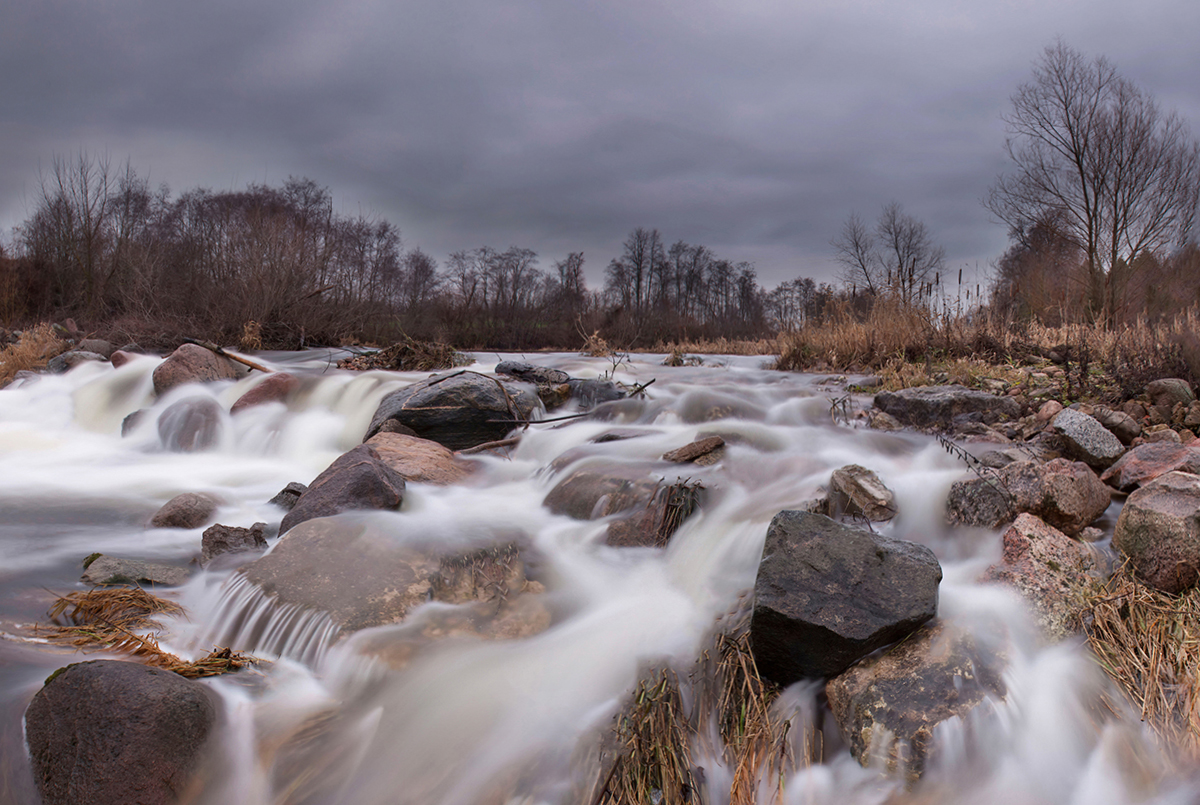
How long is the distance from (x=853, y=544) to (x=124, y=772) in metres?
2.58

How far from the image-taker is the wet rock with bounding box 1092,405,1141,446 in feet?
13.7

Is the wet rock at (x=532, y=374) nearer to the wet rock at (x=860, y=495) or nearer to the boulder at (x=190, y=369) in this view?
the boulder at (x=190, y=369)

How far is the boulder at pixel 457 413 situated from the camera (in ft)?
19.4

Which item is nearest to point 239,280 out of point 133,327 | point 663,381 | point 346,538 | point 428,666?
point 133,327

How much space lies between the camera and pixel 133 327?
37.3 ft

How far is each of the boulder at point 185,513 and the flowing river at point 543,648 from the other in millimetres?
78

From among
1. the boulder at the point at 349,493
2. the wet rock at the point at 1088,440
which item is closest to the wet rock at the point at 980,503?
the wet rock at the point at 1088,440

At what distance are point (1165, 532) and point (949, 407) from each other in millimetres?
2839

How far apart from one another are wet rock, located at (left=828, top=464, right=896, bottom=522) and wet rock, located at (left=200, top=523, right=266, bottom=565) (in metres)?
3.49

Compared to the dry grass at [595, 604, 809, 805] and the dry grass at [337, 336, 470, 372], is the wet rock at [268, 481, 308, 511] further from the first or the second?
the dry grass at [337, 336, 470, 372]

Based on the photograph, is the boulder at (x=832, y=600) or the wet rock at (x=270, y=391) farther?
the wet rock at (x=270, y=391)

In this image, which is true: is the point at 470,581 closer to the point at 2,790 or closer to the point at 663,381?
the point at 2,790

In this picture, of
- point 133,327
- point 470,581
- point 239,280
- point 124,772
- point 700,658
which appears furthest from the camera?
point 239,280

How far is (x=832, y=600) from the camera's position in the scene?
229 cm
